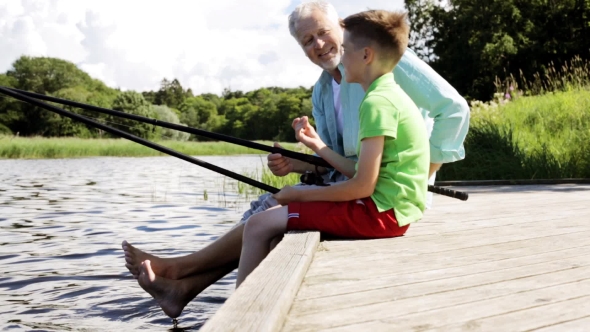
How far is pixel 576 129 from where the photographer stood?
9.54 meters

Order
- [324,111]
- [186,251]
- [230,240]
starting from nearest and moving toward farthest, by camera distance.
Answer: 1. [230,240]
2. [324,111]
3. [186,251]

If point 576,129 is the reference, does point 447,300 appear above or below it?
below

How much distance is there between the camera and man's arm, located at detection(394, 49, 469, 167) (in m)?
3.08

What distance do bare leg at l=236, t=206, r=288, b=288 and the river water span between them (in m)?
0.99

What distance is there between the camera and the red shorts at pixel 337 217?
272 cm

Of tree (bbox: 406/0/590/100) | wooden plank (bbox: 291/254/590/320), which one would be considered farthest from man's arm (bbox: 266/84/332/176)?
tree (bbox: 406/0/590/100)

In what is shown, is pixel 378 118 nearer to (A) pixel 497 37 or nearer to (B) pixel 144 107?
(A) pixel 497 37

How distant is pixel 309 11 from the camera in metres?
3.19

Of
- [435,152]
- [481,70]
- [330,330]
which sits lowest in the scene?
[330,330]

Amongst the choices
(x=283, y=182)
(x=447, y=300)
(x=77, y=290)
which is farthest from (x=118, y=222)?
(x=447, y=300)

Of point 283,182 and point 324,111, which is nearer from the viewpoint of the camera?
point 324,111

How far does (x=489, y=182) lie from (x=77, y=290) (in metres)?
3.74

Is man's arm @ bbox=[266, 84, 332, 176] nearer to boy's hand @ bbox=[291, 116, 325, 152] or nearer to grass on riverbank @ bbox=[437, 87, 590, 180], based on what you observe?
boy's hand @ bbox=[291, 116, 325, 152]

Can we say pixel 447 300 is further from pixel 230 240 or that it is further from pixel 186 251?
pixel 186 251
